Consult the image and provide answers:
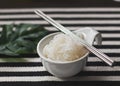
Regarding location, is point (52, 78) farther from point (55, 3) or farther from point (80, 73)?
point (55, 3)

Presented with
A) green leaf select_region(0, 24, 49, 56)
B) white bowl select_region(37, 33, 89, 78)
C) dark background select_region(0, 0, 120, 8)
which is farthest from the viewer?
dark background select_region(0, 0, 120, 8)

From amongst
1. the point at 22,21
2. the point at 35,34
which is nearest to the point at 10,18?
the point at 22,21

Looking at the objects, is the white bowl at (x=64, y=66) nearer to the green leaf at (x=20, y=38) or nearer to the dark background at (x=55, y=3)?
the green leaf at (x=20, y=38)

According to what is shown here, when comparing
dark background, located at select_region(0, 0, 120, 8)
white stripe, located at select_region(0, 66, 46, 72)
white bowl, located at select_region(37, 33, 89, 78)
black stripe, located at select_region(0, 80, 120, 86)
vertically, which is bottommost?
black stripe, located at select_region(0, 80, 120, 86)

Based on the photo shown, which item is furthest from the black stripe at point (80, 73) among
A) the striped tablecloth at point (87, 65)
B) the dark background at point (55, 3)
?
the dark background at point (55, 3)

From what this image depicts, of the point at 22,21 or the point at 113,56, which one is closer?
the point at 113,56

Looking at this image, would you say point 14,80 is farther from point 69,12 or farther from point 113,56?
point 69,12

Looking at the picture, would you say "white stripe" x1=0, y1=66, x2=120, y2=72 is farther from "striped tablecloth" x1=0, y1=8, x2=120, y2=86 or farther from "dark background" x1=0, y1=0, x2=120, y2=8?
"dark background" x1=0, y1=0, x2=120, y2=8

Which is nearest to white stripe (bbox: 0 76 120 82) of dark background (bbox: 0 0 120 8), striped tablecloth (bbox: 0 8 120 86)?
striped tablecloth (bbox: 0 8 120 86)
